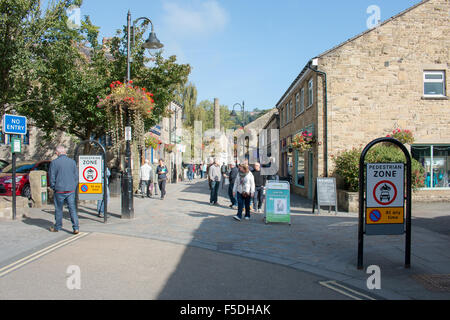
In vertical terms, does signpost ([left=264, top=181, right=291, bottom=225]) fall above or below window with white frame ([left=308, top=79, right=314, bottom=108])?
below

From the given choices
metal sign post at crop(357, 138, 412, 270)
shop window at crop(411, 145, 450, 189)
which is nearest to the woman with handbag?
metal sign post at crop(357, 138, 412, 270)

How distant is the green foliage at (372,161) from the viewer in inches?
503

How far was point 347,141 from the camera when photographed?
1520 cm

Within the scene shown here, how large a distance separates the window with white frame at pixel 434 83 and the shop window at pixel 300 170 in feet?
20.5

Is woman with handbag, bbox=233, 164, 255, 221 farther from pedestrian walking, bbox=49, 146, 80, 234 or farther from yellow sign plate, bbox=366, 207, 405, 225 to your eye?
yellow sign plate, bbox=366, 207, 405, 225

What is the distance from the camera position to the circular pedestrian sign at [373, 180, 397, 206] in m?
5.70

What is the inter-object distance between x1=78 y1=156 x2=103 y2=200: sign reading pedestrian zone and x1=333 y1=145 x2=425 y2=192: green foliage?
344 inches

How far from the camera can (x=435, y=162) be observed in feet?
50.3

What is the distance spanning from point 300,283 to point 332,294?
1.68 feet

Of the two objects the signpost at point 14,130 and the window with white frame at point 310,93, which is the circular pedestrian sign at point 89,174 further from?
the window with white frame at point 310,93

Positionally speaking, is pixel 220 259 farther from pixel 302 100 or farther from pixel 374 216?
pixel 302 100

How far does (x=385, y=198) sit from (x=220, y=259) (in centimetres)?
285

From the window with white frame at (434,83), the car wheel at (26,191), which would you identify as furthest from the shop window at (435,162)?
the car wheel at (26,191)
